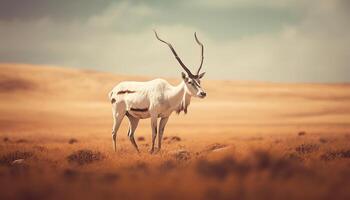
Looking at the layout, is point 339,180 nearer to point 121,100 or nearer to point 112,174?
point 112,174

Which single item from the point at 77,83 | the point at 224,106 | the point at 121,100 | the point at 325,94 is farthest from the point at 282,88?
the point at 121,100

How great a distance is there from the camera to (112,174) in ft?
20.4

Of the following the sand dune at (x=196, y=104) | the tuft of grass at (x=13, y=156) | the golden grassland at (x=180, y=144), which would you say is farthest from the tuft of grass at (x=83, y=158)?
the sand dune at (x=196, y=104)

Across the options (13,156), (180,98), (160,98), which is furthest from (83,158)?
(180,98)

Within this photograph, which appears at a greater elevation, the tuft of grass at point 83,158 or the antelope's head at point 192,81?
the antelope's head at point 192,81

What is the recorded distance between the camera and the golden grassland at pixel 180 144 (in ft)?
15.9

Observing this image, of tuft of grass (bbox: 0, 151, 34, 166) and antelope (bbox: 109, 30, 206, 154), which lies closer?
tuft of grass (bbox: 0, 151, 34, 166)

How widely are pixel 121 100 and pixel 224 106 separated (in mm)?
43523

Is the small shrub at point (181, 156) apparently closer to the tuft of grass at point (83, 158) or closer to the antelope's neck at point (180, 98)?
the antelope's neck at point (180, 98)

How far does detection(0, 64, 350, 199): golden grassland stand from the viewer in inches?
190

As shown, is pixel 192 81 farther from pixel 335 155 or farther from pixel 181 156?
pixel 335 155

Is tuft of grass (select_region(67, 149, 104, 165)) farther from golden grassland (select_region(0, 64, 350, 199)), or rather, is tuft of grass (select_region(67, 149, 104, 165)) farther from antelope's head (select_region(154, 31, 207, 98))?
antelope's head (select_region(154, 31, 207, 98))

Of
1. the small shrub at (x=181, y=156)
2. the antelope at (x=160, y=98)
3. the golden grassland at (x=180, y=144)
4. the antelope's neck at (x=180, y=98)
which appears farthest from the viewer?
the antelope's neck at (x=180, y=98)

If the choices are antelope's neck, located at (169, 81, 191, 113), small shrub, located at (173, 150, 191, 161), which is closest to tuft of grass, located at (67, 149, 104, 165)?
small shrub, located at (173, 150, 191, 161)
